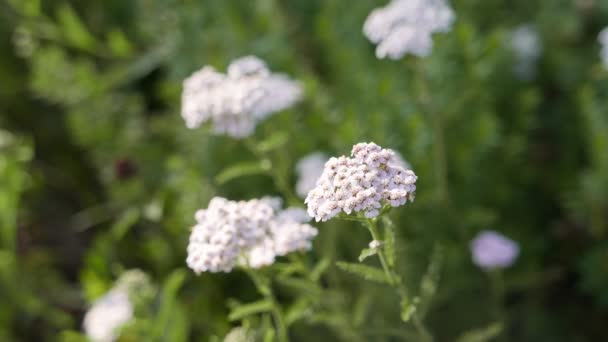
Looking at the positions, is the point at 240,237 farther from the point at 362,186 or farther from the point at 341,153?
the point at 341,153

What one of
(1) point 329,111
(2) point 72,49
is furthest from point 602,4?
(2) point 72,49

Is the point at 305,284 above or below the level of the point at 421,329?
above

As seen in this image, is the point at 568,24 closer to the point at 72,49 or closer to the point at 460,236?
the point at 460,236

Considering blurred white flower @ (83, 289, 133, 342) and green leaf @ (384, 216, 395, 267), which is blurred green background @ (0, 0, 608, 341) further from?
green leaf @ (384, 216, 395, 267)

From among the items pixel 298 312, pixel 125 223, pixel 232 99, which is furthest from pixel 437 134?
pixel 125 223

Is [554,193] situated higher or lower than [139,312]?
higher

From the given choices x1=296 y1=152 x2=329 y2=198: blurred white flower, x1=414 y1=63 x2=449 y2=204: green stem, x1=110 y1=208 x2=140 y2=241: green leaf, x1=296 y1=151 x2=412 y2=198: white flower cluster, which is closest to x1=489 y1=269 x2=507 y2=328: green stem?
x1=414 y1=63 x2=449 y2=204: green stem

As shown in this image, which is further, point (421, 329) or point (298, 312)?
point (298, 312)
